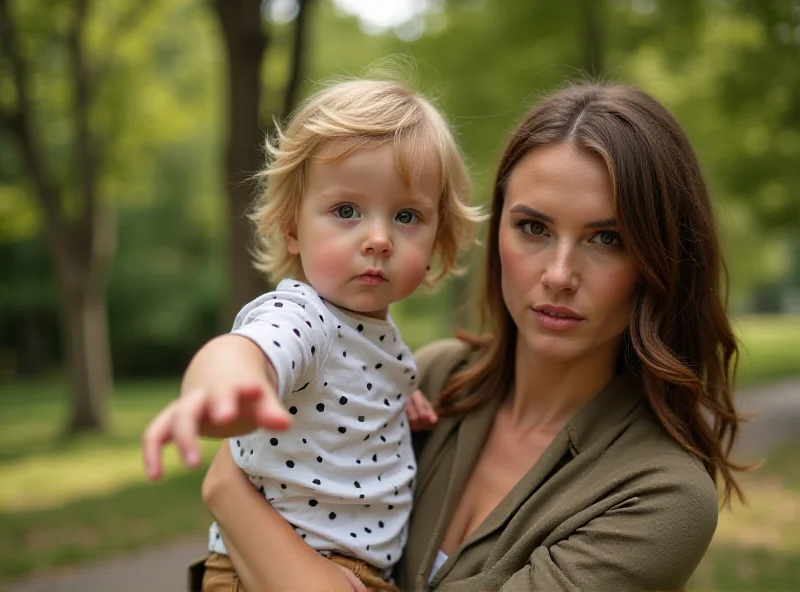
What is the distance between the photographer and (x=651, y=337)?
2.31 m

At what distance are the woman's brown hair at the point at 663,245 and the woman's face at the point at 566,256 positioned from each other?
4 cm

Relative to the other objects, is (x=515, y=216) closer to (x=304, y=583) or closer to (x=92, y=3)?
(x=304, y=583)

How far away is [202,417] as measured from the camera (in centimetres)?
133

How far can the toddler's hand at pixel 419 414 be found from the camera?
258cm

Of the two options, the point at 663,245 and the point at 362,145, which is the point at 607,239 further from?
the point at 362,145

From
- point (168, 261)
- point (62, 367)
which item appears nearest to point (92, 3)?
point (168, 261)

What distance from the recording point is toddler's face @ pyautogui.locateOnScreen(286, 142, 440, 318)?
2.17 metres

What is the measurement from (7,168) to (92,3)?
10.7 m

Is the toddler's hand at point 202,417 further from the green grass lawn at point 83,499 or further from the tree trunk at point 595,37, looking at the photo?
the tree trunk at point 595,37

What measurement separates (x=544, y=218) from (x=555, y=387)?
571 mm

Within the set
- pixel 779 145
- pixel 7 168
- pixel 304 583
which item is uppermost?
pixel 304 583

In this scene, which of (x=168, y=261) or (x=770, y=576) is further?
(x=168, y=261)

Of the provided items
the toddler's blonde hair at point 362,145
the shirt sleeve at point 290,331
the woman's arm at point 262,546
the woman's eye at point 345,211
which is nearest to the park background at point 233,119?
the toddler's blonde hair at point 362,145

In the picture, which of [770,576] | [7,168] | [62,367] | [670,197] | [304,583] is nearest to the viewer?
[304,583]
